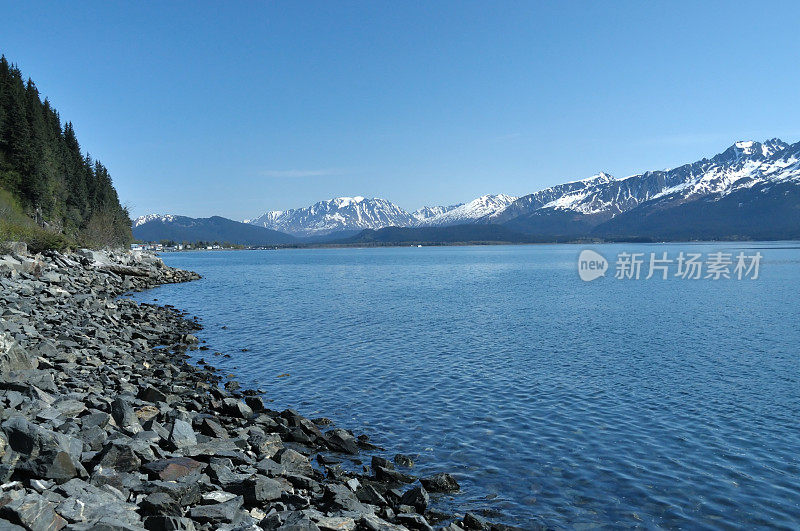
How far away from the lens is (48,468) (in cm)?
958

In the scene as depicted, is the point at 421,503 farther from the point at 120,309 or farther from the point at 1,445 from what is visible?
the point at 120,309

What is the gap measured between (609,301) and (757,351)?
26.9 meters

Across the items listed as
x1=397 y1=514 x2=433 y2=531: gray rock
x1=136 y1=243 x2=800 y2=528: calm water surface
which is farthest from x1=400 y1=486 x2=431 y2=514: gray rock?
x1=397 y1=514 x2=433 y2=531: gray rock

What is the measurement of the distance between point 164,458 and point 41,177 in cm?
9551

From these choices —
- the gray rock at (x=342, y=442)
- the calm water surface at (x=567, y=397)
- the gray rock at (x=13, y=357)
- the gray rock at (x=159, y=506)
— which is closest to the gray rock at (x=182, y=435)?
the gray rock at (x=159, y=506)

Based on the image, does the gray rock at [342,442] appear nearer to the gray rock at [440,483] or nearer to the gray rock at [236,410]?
the gray rock at [440,483]

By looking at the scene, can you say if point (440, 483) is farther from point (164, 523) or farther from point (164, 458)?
point (164, 523)

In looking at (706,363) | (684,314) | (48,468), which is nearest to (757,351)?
(706,363)

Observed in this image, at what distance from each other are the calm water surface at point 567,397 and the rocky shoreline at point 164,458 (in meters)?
1.80

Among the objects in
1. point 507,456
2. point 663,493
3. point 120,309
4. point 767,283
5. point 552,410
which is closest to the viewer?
point 663,493

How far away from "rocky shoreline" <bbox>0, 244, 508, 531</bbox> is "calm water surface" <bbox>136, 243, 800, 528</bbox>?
180 cm

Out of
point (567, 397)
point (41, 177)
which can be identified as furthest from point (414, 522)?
point (41, 177)

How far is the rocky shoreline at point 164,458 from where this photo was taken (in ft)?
29.9

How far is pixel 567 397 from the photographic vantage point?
21.8 m
